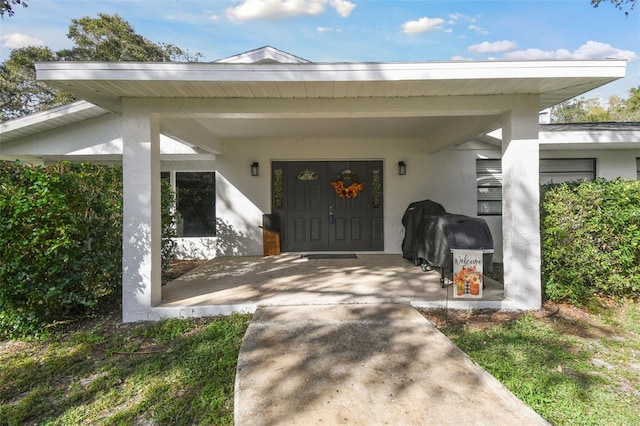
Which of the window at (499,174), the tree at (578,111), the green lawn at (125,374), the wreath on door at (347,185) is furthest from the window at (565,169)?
the tree at (578,111)

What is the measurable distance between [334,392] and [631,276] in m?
4.29

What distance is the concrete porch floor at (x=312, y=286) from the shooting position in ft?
13.5

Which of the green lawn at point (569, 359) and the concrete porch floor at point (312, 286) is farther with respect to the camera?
the concrete porch floor at point (312, 286)

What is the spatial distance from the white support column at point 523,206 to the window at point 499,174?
3661mm

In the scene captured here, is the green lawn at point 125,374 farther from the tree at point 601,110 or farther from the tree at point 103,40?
the tree at point 601,110

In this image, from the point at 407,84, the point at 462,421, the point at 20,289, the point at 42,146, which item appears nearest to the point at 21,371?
the point at 20,289

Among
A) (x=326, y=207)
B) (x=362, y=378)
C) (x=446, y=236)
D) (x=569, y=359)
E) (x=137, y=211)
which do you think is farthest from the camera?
(x=326, y=207)

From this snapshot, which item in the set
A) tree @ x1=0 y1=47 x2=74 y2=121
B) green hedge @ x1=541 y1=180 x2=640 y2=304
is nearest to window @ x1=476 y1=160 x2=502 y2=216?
green hedge @ x1=541 y1=180 x2=640 y2=304

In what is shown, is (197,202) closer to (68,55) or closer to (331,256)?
(331,256)

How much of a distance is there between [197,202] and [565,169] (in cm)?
820

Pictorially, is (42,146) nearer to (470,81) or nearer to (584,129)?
(470,81)

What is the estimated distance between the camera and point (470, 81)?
3553 mm

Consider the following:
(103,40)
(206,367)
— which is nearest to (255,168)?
(206,367)

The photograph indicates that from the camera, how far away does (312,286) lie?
479 centimetres
